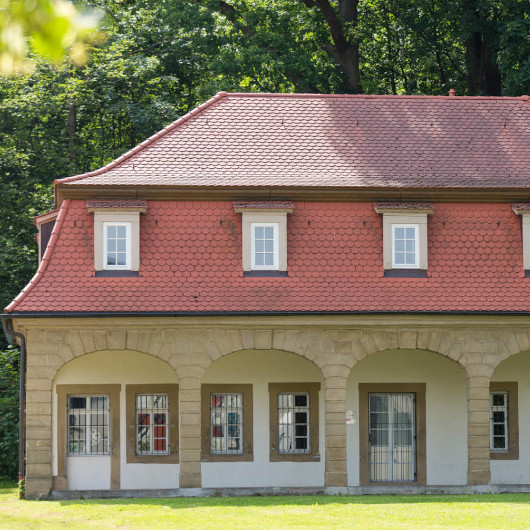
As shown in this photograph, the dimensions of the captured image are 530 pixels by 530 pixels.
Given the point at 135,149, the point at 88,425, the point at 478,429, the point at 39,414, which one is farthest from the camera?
the point at 135,149

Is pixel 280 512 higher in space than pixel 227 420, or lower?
lower

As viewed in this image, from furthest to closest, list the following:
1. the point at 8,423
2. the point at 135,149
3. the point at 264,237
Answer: the point at 8,423 → the point at 135,149 → the point at 264,237

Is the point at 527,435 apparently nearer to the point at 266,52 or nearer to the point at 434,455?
the point at 434,455

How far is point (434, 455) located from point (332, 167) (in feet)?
19.9

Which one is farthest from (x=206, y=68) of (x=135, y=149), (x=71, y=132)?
(x=135, y=149)

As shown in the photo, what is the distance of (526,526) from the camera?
536 inches

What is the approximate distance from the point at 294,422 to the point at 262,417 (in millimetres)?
654

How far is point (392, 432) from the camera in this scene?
20.6 meters

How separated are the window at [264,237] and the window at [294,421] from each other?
246cm

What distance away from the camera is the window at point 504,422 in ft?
67.4

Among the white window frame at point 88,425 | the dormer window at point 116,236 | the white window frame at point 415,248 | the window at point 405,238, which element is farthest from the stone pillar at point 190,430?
the white window frame at point 415,248

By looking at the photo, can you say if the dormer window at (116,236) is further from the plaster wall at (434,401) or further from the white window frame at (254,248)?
the plaster wall at (434,401)

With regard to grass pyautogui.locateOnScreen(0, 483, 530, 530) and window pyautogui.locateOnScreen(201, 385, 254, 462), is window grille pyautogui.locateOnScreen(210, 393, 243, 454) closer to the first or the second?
window pyautogui.locateOnScreen(201, 385, 254, 462)

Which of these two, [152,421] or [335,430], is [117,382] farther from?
[335,430]
